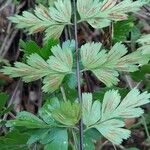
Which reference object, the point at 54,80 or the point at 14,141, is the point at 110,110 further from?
the point at 14,141

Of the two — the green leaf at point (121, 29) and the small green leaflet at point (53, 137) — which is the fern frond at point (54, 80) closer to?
the small green leaflet at point (53, 137)

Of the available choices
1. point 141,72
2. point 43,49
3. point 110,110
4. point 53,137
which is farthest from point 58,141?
point 141,72

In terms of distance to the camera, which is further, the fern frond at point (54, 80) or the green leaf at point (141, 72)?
the green leaf at point (141, 72)

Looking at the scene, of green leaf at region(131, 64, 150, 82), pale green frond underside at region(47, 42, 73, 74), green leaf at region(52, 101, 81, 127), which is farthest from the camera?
green leaf at region(131, 64, 150, 82)

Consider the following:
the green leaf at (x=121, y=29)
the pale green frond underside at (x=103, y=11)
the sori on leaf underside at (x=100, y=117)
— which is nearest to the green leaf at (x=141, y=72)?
the green leaf at (x=121, y=29)

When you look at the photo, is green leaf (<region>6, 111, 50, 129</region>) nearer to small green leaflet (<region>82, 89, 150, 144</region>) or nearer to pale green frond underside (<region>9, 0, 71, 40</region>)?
small green leaflet (<region>82, 89, 150, 144</region>)

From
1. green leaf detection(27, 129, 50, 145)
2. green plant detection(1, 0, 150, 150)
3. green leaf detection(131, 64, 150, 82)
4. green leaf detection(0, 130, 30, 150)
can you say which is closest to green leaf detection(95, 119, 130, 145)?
green plant detection(1, 0, 150, 150)

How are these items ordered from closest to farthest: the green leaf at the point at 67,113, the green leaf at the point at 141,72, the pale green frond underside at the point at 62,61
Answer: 1. the green leaf at the point at 67,113
2. the pale green frond underside at the point at 62,61
3. the green leaf at the point at 141,72
